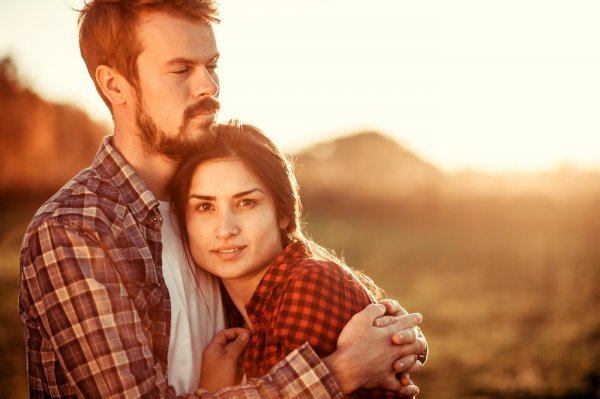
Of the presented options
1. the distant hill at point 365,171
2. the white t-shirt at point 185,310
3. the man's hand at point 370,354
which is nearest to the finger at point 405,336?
the man's hand at point 370,354

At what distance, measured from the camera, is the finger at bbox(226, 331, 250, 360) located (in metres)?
2.71

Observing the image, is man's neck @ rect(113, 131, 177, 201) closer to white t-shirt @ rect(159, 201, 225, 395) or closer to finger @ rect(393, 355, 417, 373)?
white t-shirt @ rect(159, 201, 225, 395)

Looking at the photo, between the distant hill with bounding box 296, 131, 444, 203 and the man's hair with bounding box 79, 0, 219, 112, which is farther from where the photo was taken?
the distant hill with bounding box 296, 131, 444, 203

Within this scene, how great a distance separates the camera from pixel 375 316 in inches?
98.7

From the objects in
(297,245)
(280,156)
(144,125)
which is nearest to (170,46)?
(144,125)

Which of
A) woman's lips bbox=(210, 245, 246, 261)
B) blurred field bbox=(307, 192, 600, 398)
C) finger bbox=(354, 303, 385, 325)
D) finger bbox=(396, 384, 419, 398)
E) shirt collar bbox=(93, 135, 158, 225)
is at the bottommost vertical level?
blurred field bbox=(307, 192, 600, 398)

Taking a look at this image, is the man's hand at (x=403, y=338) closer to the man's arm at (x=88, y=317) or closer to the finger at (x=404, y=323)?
the finger at (x=404, y=323)

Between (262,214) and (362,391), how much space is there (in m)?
0.84

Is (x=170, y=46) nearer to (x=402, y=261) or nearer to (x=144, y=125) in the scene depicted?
(x=144, y=125)

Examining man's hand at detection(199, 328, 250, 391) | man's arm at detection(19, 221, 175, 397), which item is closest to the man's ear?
man's arm at detection(19, 221, 175, 397)

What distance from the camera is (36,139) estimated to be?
39.7 feet

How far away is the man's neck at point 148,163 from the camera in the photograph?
2.88 metres

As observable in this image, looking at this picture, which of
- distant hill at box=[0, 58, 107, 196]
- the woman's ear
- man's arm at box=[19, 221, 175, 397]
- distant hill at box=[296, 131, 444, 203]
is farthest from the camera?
distant hill at box=[296, 131, 444, 203]

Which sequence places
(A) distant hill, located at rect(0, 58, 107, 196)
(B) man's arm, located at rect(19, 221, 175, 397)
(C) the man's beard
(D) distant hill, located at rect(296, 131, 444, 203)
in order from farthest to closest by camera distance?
(D) distant hill, located at rect(296, 131, 444, 203) < (A) distant hill, located at rect(0, 58, 107, 196) < (C) the man's beard < (B) man's arm, located at rect(19, 221, 175, 397)
